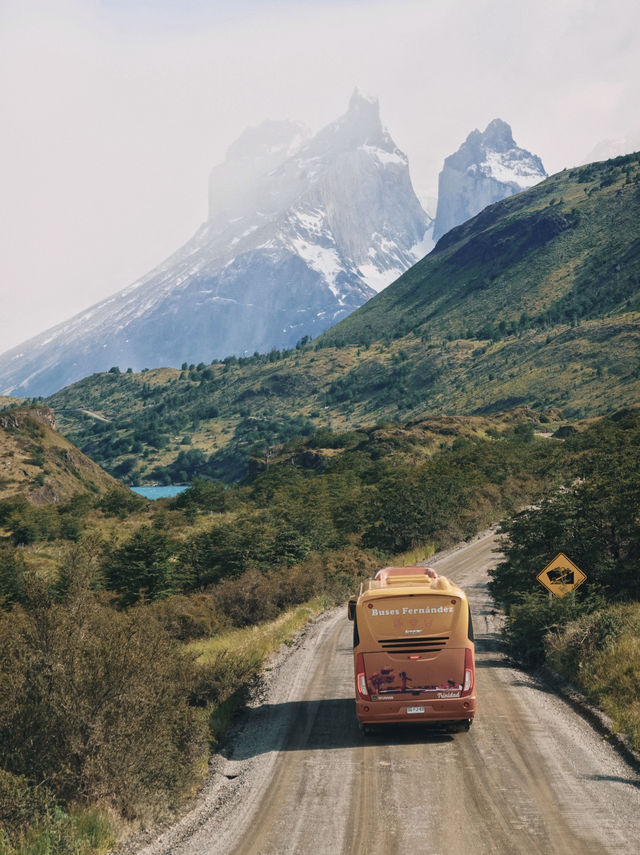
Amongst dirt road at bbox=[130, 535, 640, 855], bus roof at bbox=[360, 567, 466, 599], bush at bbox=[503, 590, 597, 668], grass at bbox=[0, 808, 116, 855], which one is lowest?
bush at bbox=[503, 590, 597, 668]

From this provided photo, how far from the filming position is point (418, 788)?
1249 cm

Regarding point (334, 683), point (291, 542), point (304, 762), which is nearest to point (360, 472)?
point (291, 542)

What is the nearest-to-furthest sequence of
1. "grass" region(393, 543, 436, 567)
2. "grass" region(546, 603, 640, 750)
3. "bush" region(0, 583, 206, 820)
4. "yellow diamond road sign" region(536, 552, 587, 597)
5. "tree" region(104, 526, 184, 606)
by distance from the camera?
"bush" region(0, 583, 206, 820)
"grass" region(546, 603, 640, 750)
"yellow diamond road sign" region(536, 552, 587, 597)
"tree" region(104, 526, 184, 606)
"grass" region(393, 543, 436, 567)

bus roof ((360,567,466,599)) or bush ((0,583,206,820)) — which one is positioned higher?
bush ((0,583,206,820))

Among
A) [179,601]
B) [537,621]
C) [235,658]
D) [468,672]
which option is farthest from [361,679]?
[179,601]

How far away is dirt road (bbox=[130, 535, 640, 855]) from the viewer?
10664mm

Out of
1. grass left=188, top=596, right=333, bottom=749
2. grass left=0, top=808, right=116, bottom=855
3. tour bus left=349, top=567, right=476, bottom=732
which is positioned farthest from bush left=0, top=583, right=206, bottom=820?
tour bus left=349, top=567, right=476, bottom=732

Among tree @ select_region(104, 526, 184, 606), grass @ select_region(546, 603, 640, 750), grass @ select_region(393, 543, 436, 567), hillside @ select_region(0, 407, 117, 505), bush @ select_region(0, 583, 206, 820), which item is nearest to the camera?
bush @ select_region(0, 583, 206, 820)

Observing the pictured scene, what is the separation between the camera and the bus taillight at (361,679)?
15.0m

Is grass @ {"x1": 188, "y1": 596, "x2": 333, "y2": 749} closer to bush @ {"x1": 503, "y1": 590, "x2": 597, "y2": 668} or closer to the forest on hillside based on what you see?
→ the forest on hillside

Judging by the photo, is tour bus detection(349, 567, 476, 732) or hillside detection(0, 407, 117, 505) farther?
hillside detection(0, 407, 117, 505)

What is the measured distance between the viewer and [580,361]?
608 ft

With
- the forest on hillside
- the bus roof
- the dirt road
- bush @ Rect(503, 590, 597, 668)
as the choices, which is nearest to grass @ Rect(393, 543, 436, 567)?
the forest on hillside

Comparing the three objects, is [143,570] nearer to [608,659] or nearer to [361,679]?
[361,679]
